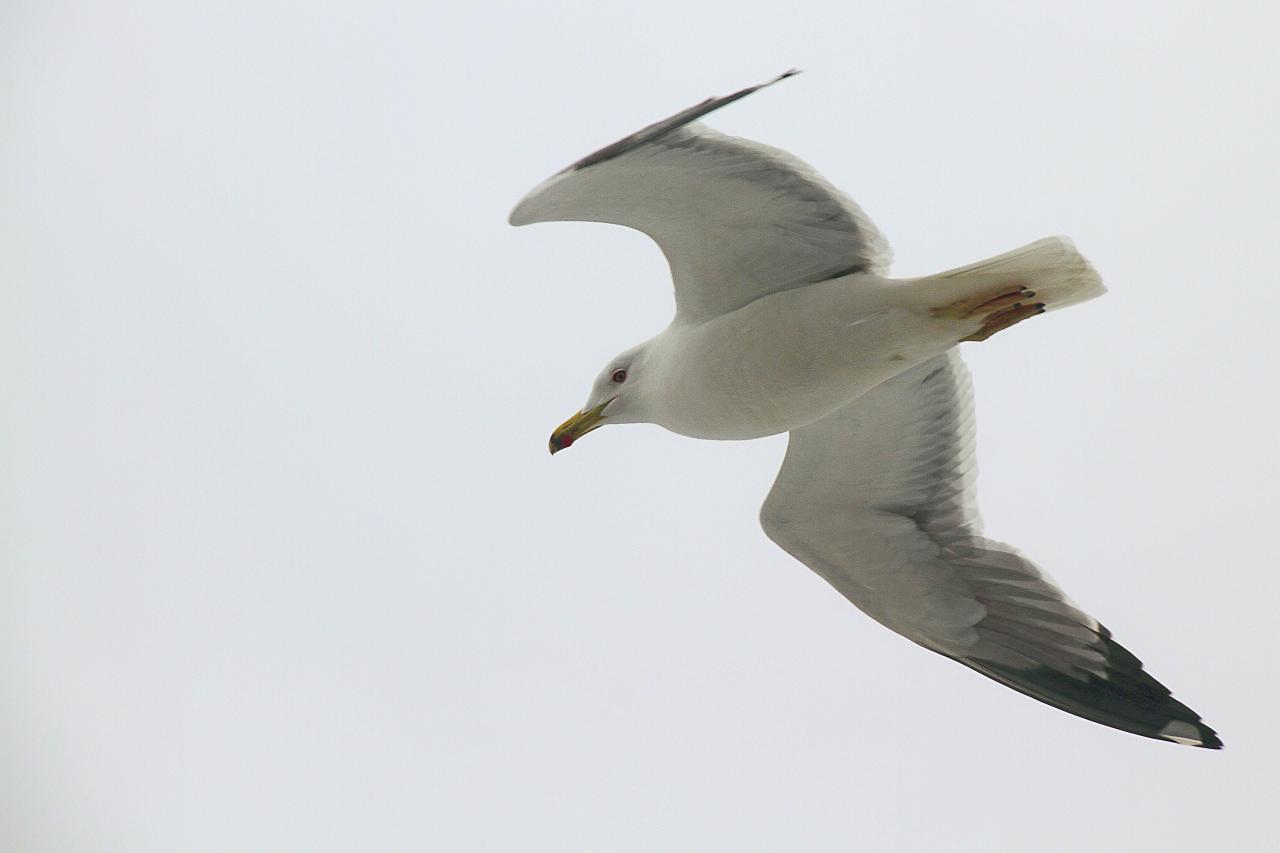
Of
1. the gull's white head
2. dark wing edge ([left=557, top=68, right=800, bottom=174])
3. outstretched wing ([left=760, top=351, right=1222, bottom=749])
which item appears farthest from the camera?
outstretched wing ([left=760, top=351, right=1222, bottom=749])

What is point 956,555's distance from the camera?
4.13 meters

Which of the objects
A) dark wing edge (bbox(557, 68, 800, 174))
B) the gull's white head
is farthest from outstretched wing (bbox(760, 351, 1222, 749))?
dark wing edge (bbox(557, 68, 800, 174))

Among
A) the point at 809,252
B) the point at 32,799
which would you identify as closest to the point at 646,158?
the point at 809,252

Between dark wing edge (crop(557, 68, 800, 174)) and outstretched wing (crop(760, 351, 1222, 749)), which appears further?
outstretched wing (crop(760, 351, 1222, 749))

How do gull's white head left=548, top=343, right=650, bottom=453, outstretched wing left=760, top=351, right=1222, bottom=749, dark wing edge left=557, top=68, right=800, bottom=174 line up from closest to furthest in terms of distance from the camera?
dark wing edge left=557, top=68, right=800, bottom=174 → gull's white head left=548, top=343, right=650, bottom=453 → outstretched wing left=760, top=351, right=1222, bottom=749

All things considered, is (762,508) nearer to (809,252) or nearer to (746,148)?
(809,252)

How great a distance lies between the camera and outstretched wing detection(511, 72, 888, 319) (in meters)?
3.16

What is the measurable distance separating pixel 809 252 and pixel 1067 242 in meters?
0.68

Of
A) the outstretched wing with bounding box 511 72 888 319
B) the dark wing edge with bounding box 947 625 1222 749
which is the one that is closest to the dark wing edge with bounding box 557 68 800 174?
the outstretched wing with bounding box 511 72 888 319

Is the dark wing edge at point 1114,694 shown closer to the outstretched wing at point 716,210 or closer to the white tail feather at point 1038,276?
the white tail feather at point 1038,276

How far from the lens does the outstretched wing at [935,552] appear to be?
3.96 meters

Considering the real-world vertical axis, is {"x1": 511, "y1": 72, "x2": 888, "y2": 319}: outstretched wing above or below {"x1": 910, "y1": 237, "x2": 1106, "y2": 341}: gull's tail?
above

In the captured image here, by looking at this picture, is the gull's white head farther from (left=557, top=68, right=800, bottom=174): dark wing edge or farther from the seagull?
(left=557, top=68, right=800, bottom=174): dark wing edge

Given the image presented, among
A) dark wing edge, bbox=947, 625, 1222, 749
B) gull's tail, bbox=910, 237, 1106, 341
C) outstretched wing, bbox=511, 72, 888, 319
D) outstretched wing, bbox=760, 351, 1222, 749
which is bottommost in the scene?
dark wing edge, bbox=947, 625, 1222, 749
